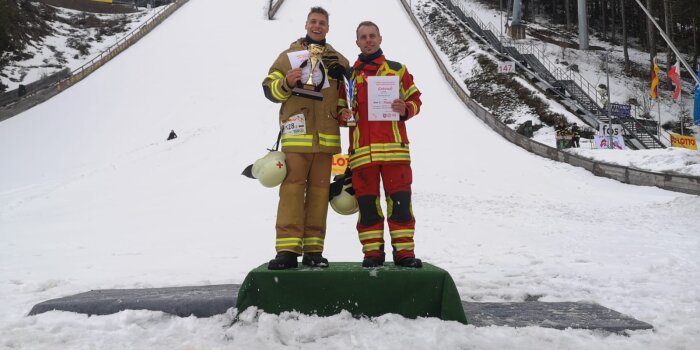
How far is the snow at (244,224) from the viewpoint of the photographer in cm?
289

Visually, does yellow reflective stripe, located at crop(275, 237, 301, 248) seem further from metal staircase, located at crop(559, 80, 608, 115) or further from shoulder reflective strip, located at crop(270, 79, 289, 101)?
metal staircase, located at crop(559, 80, 608, 115)

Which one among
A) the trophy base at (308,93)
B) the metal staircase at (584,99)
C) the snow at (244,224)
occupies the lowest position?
the snow at (244,224)

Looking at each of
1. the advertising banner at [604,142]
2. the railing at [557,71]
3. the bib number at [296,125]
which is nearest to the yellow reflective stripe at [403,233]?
the bib number at [296,125]

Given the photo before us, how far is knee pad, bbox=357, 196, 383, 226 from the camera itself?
11.9 ft

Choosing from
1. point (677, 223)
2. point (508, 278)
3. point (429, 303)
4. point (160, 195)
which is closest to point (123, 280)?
point (429, 303)

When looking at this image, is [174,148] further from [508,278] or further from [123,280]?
[508,278]

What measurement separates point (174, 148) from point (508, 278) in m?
14.9

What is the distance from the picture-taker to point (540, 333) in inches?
112

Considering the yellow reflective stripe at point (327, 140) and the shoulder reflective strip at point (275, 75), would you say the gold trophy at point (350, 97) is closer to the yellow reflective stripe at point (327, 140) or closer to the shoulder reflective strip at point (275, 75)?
the yellow reflective stripe at point (327, 140)

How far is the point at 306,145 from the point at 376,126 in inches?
20.7

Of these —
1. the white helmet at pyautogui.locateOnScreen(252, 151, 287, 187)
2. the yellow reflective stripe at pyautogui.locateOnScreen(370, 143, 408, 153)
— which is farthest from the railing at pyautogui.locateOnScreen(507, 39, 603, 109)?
the white helmet at pyautogui.locateOnScreen(252, 151, 287, 187)

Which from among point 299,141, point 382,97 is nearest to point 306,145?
point 299,141

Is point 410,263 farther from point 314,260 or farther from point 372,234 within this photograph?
point 314,260

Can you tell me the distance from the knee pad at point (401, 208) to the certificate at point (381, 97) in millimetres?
557
